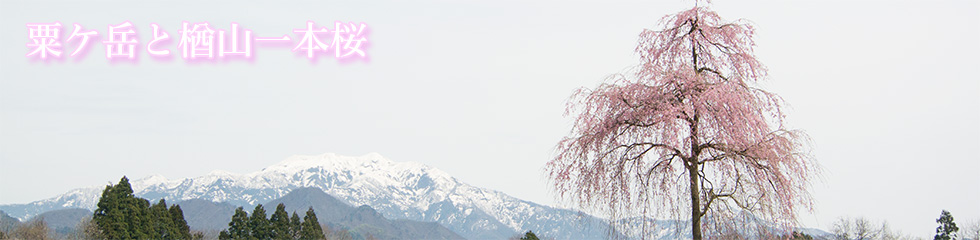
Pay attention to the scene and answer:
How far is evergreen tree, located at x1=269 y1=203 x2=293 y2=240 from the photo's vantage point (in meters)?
82.0

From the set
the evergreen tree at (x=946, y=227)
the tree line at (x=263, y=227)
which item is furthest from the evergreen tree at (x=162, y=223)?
the evergreen tree at (x=946, y=227)

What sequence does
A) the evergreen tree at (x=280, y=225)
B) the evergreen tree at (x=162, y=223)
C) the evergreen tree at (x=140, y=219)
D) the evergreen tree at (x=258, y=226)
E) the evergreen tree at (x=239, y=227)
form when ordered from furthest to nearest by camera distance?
the evergreen tree at (x=280, y=225) < the evergreen tree at (x=258, y=226) < the evergreen tree at (x=239, y=227) < the evergreen tree at (x=162, y=223) < the evergreen tree at (x=140, y=219)

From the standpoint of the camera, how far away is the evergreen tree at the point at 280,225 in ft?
269

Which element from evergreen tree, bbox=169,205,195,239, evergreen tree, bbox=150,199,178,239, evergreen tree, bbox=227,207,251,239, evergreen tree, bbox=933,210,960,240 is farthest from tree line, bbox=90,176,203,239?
evergreen tree, bbox=933,210,960,240

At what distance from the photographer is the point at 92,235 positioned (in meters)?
60.6

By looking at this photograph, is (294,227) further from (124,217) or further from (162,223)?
(124,217)

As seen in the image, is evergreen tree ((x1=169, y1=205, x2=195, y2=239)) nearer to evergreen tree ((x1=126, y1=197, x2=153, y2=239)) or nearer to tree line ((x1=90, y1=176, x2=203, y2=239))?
tree line ((x1=90, y1=176, x2=203, y2=239))

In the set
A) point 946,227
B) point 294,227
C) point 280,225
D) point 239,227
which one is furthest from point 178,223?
point 946,227

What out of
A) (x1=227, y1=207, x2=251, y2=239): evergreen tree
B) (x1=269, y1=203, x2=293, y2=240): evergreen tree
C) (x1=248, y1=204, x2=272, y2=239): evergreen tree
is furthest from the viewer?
(x1=269, y1=203, x2=293, y2=240): evergreen tree

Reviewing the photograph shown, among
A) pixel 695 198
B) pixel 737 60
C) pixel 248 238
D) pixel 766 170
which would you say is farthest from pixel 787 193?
pixel 248 238

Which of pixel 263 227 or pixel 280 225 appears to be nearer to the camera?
pixel 263 227

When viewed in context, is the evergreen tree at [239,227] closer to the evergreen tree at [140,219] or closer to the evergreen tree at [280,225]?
the evergreen tree at [280,225]

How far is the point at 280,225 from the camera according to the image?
83.6m

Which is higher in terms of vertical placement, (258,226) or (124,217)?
(124,217)
